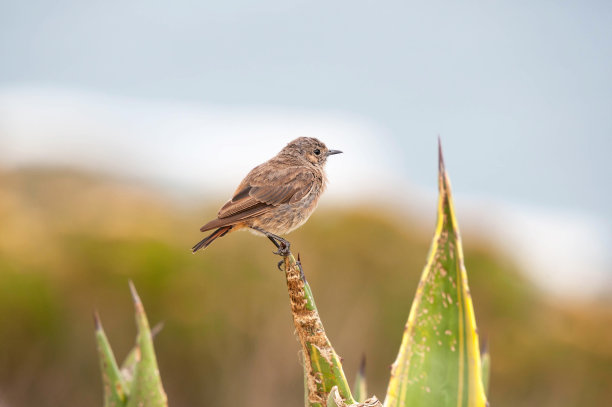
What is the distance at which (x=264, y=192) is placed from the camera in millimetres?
3473

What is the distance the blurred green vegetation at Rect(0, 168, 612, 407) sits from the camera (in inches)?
325

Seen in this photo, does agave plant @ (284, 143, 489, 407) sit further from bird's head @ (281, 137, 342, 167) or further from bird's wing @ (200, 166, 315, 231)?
bird's head @ (281, 137, 342, 167)

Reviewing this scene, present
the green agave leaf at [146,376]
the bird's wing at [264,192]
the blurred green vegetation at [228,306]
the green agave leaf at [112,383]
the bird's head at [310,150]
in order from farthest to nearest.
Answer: the blurred green vegetation at [228,306]
the bird's head at [310,150]
the bird's wing at [264,192]
the green agave leaf at [112,383]
the green agave leaf at [146,376]

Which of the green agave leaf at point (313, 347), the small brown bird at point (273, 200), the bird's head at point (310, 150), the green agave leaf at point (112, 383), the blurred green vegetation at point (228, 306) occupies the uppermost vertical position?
the bird's head at point (310, 150)

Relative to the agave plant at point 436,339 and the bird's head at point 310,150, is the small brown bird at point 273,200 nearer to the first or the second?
the bird's head at point 310,150

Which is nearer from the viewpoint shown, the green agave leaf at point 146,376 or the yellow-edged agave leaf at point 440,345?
the yellow-edged agave leaf at point 440,345

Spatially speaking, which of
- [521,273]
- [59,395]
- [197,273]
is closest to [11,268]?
[59,395]

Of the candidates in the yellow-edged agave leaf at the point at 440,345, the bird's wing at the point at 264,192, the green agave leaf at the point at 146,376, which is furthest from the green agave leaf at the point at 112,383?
the yellow-edged agave leaf at the point at 440,345

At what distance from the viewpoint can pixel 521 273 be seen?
36.6 ft

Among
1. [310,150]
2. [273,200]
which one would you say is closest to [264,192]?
Answer: [273,200]

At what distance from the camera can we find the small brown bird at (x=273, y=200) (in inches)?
127

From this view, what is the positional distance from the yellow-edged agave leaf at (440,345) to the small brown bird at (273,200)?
113 centimetres

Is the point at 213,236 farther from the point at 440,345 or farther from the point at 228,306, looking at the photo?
the point at 228,306

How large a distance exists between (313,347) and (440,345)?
439 mm
